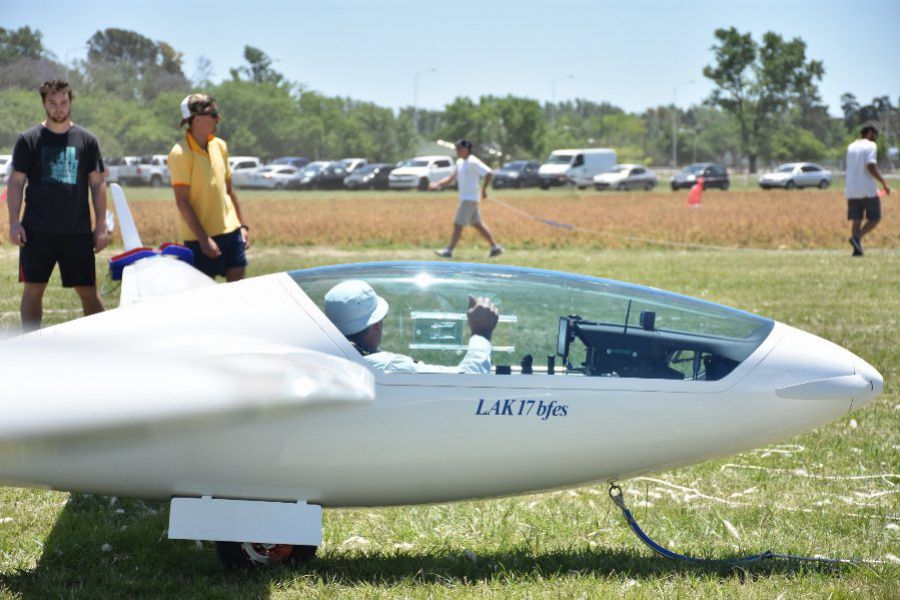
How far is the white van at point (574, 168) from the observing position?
54.8m

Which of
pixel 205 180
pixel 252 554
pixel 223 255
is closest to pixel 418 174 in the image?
pixel 223 255

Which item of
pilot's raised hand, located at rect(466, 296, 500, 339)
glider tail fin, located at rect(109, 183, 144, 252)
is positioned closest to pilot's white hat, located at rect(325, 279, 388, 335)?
pilot's raised hand, located at rect(466, 296, 500, 339)

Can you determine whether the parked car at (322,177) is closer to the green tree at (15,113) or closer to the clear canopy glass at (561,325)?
the green tree at (15,113)

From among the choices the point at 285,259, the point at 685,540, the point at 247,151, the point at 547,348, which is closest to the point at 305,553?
the point at 547,348

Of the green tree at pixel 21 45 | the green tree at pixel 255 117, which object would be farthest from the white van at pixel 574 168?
the green tree at pixel 21 45

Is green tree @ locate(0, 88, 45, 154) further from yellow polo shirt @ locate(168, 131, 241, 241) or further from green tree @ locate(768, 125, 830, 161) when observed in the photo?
green tree @ locate(768, 125, 830, 161)

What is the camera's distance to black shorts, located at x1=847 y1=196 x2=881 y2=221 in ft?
53.0

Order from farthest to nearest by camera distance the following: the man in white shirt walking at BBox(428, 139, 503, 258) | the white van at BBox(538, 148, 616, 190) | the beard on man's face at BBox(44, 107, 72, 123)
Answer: the white van at BBox(538, 148, 616, 190)
the man in white shirt walking at BBox(428, 139, 503, 258)
the beard on man's face at BBox(44, 107, 72, 123)

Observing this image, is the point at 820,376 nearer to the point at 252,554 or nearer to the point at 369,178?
the point at 252,554

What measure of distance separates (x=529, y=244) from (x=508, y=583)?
16229 mm

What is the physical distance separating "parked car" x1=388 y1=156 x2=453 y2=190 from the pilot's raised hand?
47156 mm

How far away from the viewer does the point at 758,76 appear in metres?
86.6

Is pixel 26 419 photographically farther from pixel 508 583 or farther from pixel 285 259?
pixel 285 259

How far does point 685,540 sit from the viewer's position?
486cm
